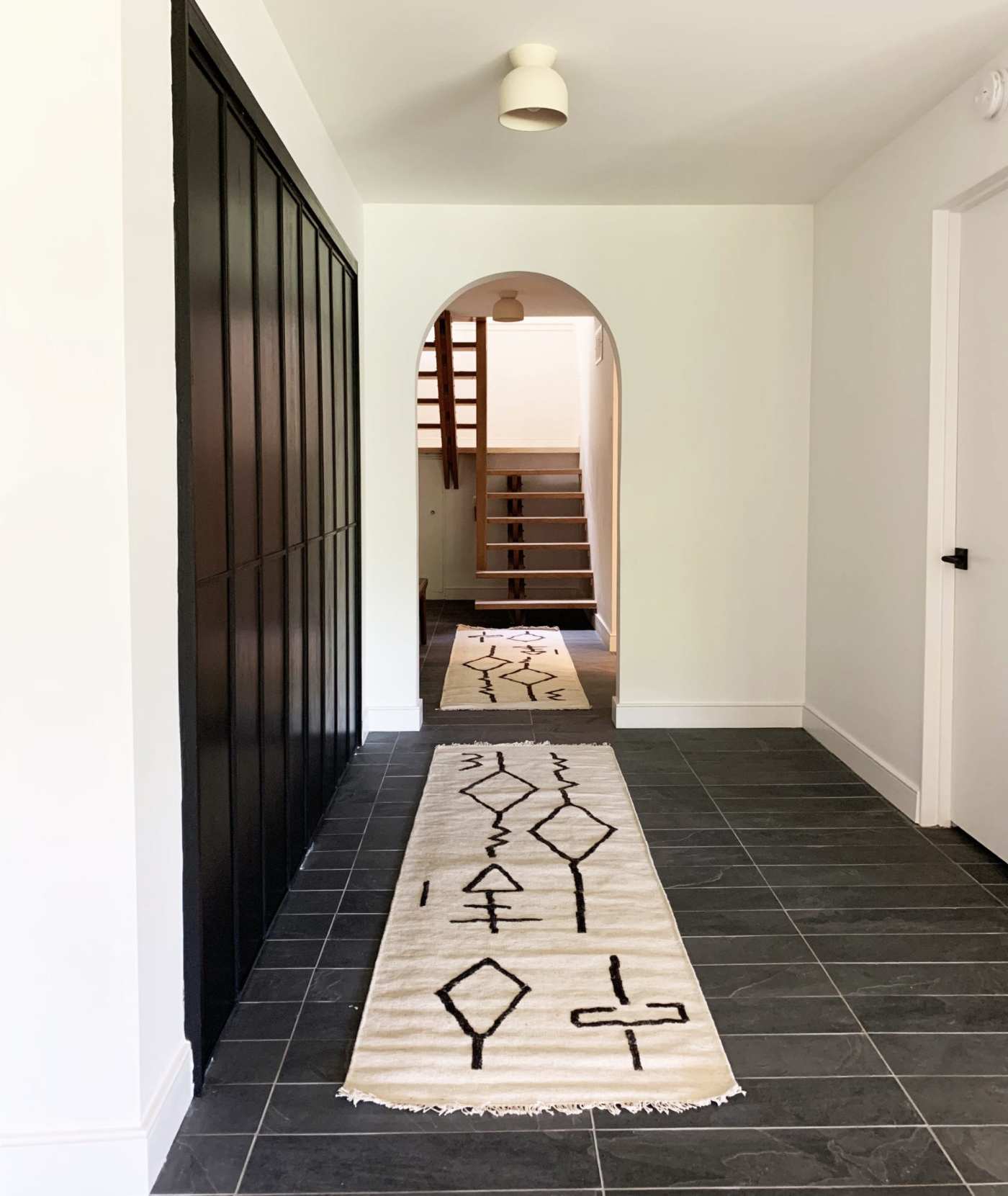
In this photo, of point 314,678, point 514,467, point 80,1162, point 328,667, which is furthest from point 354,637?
point 514,467

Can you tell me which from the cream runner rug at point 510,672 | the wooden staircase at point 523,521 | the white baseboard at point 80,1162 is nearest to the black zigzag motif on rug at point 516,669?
the cream runner rug at point 510,672

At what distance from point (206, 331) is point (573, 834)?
200 cm

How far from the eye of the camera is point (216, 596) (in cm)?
209

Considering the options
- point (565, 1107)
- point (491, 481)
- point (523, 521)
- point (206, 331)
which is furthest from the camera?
point (491, 481)

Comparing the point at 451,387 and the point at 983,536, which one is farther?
the point at 451,387

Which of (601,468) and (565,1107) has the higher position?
(601,468)

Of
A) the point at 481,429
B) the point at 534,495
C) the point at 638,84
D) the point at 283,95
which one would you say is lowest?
the point at 534,495

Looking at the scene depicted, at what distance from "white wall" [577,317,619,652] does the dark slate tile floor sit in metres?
Answer: 3.47

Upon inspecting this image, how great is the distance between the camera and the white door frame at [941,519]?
3299 mm

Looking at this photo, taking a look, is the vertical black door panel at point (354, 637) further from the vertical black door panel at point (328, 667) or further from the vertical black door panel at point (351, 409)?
the vertical black door panel at point (328, 667)

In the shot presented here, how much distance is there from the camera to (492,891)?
2.85 m

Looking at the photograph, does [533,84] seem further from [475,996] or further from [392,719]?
[392,719]

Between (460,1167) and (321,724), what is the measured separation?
6.16ft

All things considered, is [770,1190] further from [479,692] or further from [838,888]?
[479,692]
